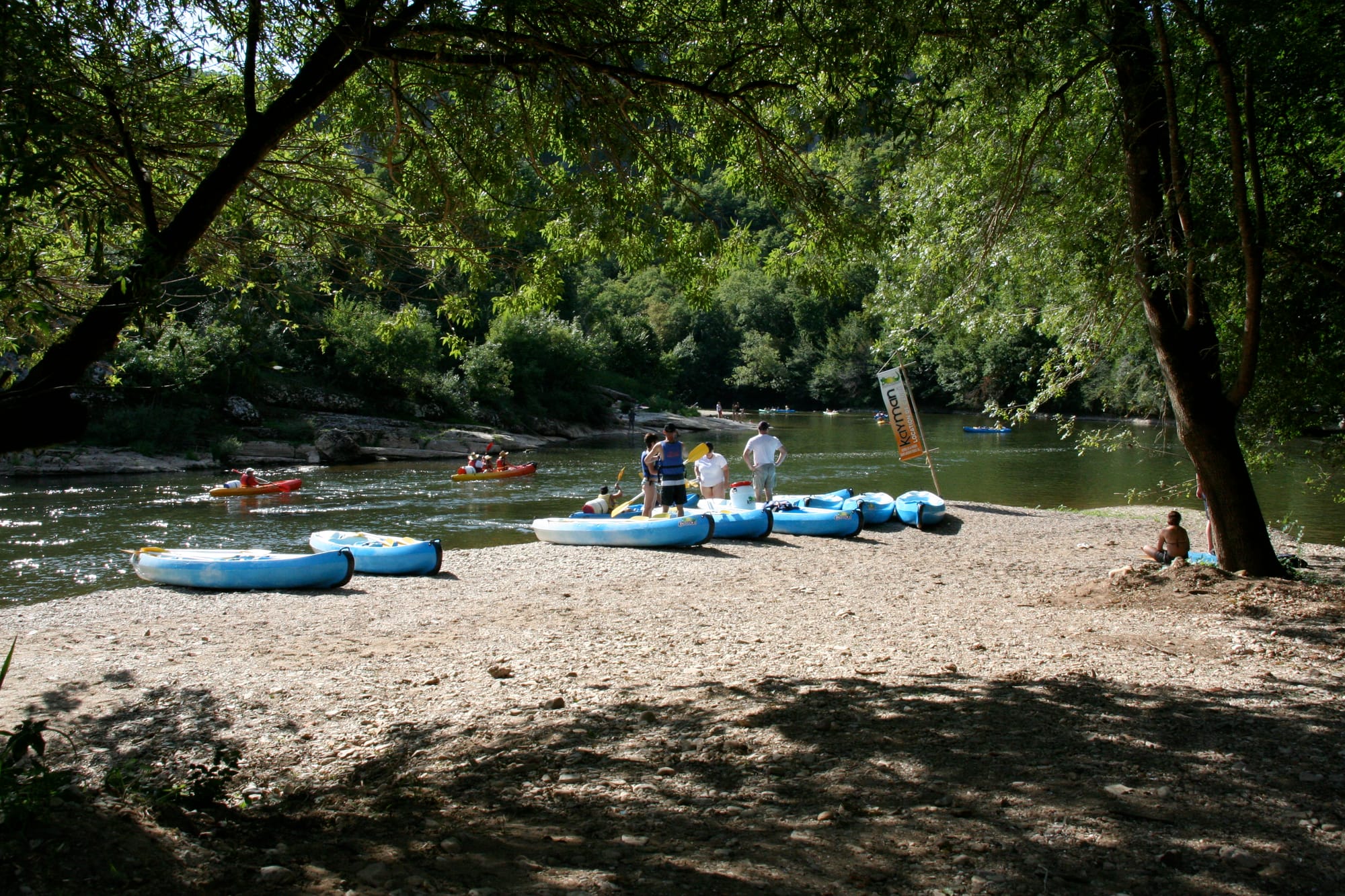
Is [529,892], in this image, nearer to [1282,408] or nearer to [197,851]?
[197,851]

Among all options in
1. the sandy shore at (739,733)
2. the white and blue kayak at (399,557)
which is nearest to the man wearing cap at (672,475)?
the white and blue kayak at (399,557)

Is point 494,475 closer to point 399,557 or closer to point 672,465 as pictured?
point 672,465

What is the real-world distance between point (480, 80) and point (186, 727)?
4.72 m

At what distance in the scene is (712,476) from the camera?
51.3ft

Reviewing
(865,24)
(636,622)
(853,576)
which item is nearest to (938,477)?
(853,576)

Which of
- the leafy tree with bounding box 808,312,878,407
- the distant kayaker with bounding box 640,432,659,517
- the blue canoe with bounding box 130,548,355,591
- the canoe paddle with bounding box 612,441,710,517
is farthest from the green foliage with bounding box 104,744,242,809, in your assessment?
the leafy tree with bounding box 808,312,878,407

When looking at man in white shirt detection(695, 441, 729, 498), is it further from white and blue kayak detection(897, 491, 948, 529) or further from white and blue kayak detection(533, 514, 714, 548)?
white and blue kayak detection(897, 491, 948, 529)

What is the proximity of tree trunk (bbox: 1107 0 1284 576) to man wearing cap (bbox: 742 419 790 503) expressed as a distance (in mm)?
7393

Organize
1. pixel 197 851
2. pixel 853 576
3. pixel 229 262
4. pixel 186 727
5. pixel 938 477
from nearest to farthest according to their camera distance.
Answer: pixel 197 851 < pixel 186 727 < pixel 229 262 < pixel 853 576 < pixel 938 477

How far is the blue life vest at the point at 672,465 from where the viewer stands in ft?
46.1

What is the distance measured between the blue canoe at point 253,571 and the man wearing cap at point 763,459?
6912 mm

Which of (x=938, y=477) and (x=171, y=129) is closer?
(x=171, y=129)

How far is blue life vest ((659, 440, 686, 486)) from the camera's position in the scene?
14.1 metres

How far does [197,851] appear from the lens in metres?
3.26
